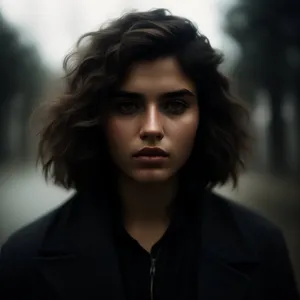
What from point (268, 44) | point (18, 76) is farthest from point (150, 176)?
point (268, 44)

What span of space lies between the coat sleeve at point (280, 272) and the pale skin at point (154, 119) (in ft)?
0.85

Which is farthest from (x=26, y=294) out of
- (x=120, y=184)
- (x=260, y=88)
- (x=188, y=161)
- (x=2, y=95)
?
(x=260, y=88)

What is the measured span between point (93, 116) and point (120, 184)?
6.4 inches

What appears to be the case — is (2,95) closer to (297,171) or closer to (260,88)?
(260,88)

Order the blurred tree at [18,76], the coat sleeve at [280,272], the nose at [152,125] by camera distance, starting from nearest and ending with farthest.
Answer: the nose at [152,125] < the coat sleeve at [280,272] < the blurred tree at [18,76]

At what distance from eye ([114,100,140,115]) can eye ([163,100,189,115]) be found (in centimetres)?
6

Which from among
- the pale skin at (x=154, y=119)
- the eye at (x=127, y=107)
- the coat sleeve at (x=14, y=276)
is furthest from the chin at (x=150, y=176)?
the coat sleeve at (x=14, y=276)

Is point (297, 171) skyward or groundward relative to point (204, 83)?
groundward

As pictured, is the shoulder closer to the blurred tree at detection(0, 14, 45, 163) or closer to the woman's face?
the woman's face

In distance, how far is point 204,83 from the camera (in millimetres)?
1142

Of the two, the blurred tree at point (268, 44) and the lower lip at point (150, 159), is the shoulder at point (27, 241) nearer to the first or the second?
the lower lip at point (150, 159)

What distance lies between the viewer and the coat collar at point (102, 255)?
1078mm

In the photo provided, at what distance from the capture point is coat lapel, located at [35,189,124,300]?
1074 millimetres

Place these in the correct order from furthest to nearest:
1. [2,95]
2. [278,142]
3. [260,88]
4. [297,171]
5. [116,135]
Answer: [297,171]
[278,142]
[260,88]
[2,95]
[116,135]
